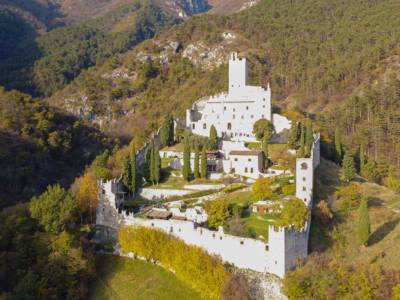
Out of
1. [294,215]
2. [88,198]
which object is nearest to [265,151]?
[294,215]

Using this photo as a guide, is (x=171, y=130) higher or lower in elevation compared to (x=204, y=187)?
higher

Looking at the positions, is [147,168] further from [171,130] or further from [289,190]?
[289,190]

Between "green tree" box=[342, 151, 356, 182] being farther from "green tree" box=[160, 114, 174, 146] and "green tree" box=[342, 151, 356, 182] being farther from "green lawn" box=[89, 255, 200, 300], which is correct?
"green tree" box=[160, 114, 174, 146]

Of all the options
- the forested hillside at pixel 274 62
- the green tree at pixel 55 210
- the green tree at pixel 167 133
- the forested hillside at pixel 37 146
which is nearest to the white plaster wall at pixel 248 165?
the green tree at pixel 167 133

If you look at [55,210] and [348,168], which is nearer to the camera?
[55,210]

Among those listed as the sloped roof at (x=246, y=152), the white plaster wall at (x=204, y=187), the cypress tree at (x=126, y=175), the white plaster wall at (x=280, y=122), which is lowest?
the white plaster wall at (x=204, y=187)

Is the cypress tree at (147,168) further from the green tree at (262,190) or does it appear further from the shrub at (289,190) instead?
the shrub at (289,190)
